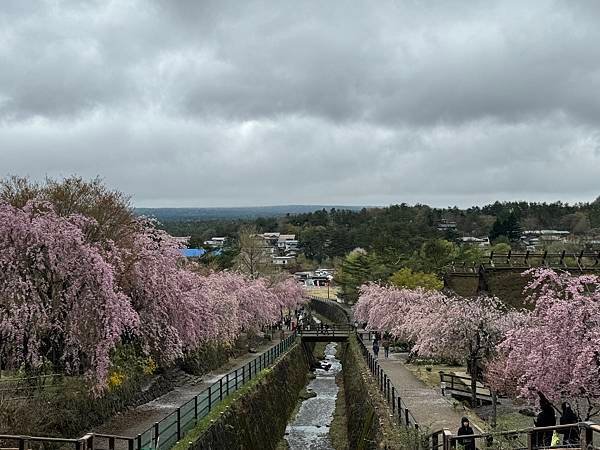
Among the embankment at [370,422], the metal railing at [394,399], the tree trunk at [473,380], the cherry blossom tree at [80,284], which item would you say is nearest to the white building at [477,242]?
the embankment at [370,422]

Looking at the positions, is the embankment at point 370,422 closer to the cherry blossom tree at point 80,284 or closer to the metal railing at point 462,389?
the metal railing at point 462,389

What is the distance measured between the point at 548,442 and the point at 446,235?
4750 inches

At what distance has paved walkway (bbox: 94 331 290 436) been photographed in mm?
19719

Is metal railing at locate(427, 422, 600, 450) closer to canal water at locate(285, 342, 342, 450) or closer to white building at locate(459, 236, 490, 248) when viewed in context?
canal water at locate(285, 342, 342, 450)

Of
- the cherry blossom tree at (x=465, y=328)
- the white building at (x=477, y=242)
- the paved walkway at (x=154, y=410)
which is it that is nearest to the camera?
the paved walkway at (x=154, y=410)

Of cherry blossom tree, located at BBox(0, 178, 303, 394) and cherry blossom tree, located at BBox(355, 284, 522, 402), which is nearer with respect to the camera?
cherry blossom tree, located at BBox(0, 178, 303, 394)

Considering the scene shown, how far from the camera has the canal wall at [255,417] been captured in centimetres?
1848

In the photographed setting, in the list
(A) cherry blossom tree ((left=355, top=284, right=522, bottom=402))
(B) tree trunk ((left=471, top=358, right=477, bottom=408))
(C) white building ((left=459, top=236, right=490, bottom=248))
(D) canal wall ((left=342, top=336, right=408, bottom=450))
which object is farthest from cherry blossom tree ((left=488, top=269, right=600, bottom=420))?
(C) white building ((left=459, top=236, right=490, bottom=248))

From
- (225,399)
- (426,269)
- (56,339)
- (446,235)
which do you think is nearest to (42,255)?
(56,339)

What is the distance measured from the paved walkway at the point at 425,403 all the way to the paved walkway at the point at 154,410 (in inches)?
349

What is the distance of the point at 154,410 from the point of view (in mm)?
23094

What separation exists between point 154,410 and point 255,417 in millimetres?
4279

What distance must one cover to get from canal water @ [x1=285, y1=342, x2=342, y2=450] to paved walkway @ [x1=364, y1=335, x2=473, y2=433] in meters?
4.15

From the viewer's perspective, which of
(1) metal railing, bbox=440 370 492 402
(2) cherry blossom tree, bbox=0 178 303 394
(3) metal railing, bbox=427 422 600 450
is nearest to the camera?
(3) metal railing, bbox=427 422 600 450
